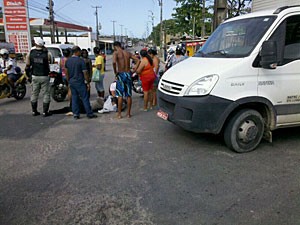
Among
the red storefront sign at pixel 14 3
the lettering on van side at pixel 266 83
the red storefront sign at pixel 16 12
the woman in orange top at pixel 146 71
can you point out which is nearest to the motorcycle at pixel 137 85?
the woman in orange top at pixel 146 71

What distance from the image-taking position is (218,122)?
384 cm

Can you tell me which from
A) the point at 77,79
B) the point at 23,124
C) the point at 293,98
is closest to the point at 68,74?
the point at 77,79

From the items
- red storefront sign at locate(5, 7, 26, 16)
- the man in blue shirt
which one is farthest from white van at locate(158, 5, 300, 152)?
red storefront sign at locate(5, 7, 26, 16)

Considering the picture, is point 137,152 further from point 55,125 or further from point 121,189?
point 55,125

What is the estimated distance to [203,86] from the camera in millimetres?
3734

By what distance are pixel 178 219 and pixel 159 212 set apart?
22 cm

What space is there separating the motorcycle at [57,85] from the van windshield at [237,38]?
501 cm

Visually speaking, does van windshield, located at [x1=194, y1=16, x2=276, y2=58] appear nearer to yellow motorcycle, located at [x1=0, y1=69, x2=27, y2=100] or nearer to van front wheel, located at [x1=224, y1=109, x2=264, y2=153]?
van front wheel, located at [x1=224, y1=109, x2=264, y2=153]

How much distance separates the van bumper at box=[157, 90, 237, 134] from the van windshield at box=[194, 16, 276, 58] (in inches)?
32.7

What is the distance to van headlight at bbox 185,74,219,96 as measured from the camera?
3693 millimetres

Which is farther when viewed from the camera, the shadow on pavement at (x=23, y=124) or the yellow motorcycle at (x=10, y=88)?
the yellow motorcycle at (x=10, y=88)

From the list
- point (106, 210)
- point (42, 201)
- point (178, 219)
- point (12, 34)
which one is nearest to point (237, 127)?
point (178, 219)

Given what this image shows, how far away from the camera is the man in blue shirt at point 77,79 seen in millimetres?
5805

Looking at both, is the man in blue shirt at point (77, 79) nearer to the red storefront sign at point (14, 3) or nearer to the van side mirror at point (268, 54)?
the van side mirror at point (268, 54)
